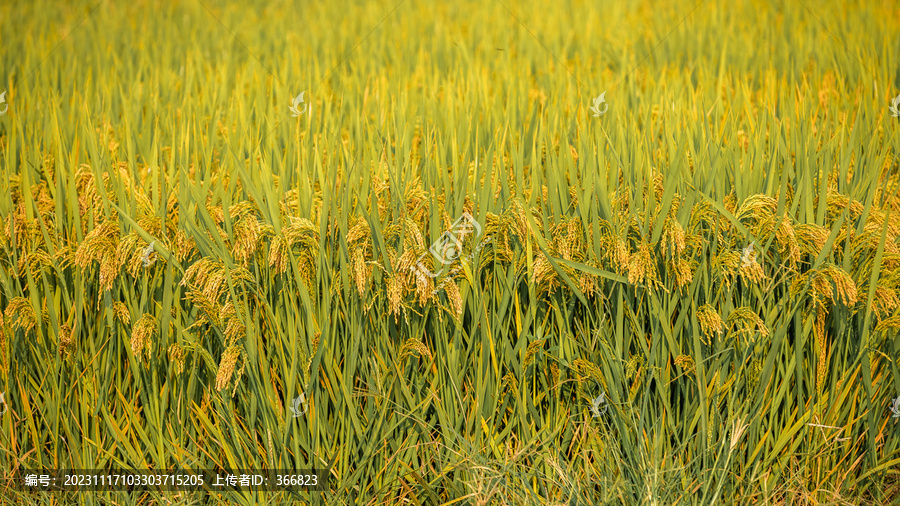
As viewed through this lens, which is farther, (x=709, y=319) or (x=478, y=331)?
(x=478, y=331)

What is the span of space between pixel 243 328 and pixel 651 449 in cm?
129

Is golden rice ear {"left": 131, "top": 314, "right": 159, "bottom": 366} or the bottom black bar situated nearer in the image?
golden rice ear {"left": 131, "top": 314, "right": 159, "bottom": 366}

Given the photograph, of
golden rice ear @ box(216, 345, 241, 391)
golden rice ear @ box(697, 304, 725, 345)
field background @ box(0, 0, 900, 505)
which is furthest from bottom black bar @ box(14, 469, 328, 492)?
golden rice ear @ box(697, 304, 725, 345)

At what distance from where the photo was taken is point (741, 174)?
2.08 m

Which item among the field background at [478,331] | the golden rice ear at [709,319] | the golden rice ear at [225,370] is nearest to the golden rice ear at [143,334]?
the field background at [478,331]

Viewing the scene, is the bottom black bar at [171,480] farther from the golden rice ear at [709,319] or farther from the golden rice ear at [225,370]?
the golden rice ear at [709,319]

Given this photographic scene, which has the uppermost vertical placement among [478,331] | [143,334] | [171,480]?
[143,334]

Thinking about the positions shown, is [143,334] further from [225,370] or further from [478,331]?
[478,331]

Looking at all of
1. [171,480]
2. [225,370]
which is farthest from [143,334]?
[171,480]

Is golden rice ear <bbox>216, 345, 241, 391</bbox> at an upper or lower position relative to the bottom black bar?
upper

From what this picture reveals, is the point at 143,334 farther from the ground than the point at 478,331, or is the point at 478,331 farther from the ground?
the point at 143,334

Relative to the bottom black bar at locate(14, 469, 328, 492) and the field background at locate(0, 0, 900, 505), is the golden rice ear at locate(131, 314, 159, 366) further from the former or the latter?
the bottom black bar at locate(14, 469, 328, 492)

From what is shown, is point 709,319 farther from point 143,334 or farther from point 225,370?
point 143,334

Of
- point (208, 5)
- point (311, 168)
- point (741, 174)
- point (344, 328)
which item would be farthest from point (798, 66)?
point (208, 5)
